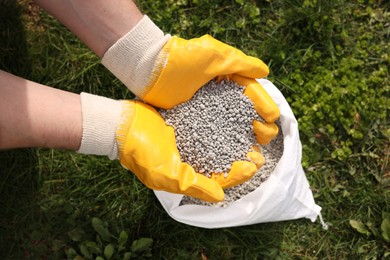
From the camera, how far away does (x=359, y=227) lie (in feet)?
6.88

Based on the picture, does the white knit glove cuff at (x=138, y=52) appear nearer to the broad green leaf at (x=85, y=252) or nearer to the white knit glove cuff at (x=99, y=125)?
the white knit glove cuff at (x=99, y=125)

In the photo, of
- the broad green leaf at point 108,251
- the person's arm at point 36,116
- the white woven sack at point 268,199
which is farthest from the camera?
the broad green leaf at point 108,251

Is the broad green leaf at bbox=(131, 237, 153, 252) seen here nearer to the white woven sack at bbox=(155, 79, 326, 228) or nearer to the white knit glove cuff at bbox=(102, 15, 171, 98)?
the white woven sack at bbox=(155, 79, 326, 228)

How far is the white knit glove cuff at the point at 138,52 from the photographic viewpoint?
1.61 meters

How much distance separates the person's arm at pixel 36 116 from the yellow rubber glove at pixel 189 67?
0.31 m

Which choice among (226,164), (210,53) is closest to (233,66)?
(210,53)

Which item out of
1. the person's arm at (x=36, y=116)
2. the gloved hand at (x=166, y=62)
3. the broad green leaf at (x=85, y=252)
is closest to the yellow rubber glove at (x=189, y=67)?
the gloved hand at (x=166, y=62)

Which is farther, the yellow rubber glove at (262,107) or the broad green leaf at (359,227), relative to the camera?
the broad green leaf at (359,227)

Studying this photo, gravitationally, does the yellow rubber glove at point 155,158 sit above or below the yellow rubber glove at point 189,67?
below

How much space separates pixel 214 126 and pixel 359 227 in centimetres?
96

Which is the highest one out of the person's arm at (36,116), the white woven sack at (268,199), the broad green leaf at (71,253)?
the person's arm at (36,116)

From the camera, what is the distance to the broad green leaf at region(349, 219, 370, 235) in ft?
6.86

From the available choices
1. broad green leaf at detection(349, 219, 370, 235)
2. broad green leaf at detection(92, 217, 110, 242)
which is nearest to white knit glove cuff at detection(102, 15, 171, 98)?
broad green leaf at detection(92, 217, 110, 242)

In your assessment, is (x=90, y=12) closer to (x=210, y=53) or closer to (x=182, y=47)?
(x=182, y=47)
